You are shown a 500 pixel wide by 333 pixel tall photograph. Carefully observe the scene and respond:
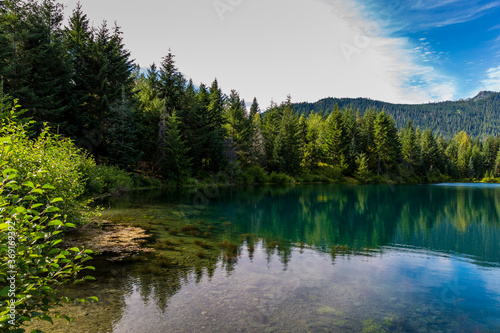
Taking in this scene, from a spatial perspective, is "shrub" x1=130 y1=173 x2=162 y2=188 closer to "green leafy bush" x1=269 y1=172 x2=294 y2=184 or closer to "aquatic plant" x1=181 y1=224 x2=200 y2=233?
"aquatic plant" x1=181 y1=224 x2=200 y2=233

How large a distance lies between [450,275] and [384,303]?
4.46 metres

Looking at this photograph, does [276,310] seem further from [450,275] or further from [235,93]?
[235,93]

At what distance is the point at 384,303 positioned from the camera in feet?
24.1

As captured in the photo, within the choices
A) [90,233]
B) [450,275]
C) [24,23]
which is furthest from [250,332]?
[24,23]

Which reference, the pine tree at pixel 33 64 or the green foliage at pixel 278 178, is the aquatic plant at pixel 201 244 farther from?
the green foliage at pixel 278 178

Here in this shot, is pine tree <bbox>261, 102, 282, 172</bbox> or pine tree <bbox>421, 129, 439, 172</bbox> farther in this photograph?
pine tree <bbox>421, 129, 439, 172</bbox>

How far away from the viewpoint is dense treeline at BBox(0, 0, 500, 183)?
2669cm

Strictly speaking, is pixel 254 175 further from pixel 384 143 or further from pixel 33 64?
pixel 384 143

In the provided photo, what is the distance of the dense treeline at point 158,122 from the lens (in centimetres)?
2669

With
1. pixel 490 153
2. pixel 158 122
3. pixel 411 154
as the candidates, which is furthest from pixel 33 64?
pixel 490 153

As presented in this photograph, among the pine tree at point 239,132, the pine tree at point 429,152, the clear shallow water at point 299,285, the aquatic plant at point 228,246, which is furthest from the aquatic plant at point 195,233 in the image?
the pine tree at point 429,152

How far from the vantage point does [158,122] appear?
4166 cm

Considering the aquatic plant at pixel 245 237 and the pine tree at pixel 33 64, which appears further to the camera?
the pine tree at pixel 33 64

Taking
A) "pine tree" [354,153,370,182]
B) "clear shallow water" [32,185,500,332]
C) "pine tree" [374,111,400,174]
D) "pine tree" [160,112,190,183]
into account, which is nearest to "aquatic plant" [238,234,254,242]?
"clear shallow water" [32,185,500,332]
